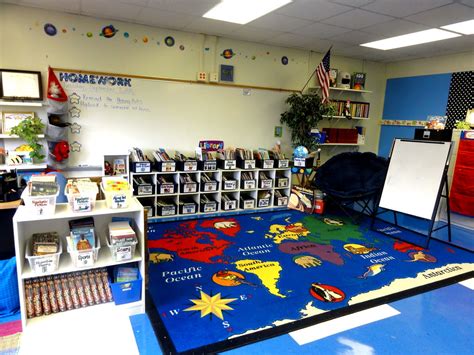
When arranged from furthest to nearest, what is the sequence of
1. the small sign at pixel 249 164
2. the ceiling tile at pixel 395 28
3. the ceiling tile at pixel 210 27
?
1. the small sign at pixel 249 164
2. the ceiling tile at pixel 210 27
3. the ceiling tile at pixel 395 28

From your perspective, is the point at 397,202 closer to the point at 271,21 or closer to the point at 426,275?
the point at 426,275

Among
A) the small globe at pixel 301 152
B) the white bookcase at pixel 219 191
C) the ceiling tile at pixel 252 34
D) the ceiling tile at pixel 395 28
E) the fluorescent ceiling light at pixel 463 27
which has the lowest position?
the white bookcase at pixel 219 191

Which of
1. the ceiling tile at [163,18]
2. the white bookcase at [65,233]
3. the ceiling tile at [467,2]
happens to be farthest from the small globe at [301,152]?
the white bookcase at [65,233]

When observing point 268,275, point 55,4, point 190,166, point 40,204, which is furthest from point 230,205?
point 55,4

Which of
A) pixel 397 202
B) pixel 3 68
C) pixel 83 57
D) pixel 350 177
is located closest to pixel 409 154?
pixel 397 202

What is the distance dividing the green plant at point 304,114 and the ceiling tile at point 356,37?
3.06 ft

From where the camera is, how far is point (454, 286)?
3.02 metres

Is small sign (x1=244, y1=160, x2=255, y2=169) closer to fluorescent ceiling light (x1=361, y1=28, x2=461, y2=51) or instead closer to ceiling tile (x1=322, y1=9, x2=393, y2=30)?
ceiling tile (x1=322, y1=9, x2=393, y2=30)

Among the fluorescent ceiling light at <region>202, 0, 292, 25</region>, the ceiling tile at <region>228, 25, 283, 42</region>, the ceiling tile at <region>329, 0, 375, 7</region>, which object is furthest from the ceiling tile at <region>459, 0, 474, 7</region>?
the ceiling tile at <region>228, 25, 283, 42</region>

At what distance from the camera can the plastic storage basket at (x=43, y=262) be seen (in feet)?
6.88

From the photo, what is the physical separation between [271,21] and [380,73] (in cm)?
360

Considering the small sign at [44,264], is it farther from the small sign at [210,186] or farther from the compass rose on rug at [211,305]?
the small sign at [210,186]

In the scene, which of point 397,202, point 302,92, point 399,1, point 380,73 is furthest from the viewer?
point 380,73

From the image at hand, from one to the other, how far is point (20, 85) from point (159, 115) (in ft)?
5.68
